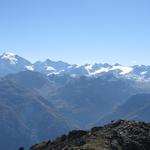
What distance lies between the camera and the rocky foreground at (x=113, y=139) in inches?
2817

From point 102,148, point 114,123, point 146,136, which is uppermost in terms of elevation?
point 114,123

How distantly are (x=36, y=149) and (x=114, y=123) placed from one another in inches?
738

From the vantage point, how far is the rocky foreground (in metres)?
71.6

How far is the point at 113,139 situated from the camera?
74.9 m

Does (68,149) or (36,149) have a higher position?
(36,149)

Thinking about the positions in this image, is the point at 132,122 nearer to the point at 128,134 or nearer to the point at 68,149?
the point at 128,134

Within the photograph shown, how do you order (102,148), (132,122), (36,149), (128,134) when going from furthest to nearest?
(36,149) → (132,122) → (128,134) → (102,148)

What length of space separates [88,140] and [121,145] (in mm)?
5862

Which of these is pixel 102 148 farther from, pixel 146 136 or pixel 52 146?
pixel 52 146

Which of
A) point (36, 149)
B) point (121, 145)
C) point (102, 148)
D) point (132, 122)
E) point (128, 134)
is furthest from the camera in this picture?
point (36, 149)

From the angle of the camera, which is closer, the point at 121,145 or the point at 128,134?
the point at 121,145

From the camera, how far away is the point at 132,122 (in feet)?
273

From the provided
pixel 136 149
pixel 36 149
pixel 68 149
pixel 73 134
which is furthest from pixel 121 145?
pixel 36 149

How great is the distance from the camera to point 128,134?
7781 centimetres
